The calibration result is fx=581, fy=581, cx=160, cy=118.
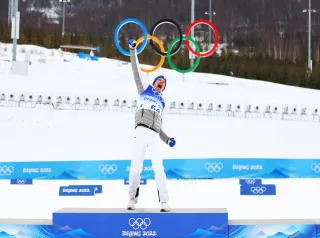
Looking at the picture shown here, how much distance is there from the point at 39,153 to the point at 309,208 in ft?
36.8

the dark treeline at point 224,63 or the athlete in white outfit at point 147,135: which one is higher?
the dark treeline at point 224,63

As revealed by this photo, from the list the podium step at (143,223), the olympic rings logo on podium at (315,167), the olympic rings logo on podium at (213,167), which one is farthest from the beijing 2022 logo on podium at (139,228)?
the olympic rings logo on podium at (315,167)

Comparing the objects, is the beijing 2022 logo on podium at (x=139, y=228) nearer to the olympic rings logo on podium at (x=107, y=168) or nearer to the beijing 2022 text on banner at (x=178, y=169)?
the beijing 2022 text on banner at (x=178, y=169)

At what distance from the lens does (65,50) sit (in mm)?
45594

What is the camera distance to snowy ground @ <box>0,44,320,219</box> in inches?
457

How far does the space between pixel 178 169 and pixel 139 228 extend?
9437mm

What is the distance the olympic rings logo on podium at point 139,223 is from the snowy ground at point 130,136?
3.37 meters

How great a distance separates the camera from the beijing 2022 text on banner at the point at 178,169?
15.8 meters

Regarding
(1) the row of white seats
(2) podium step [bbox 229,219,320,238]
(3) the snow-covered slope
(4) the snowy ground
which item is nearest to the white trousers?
(2) podium step [bbox 229,219,320,238]

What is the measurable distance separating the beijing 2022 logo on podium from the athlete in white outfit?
43cm

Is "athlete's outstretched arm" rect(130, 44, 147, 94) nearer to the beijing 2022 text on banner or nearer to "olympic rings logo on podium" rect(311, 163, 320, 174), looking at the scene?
the beijing 2022 text on banner

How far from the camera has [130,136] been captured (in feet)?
70.6

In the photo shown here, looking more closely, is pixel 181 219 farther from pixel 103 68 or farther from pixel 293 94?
pixel 103 68

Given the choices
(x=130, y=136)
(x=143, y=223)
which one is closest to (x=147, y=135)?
(x=143, y=223)
